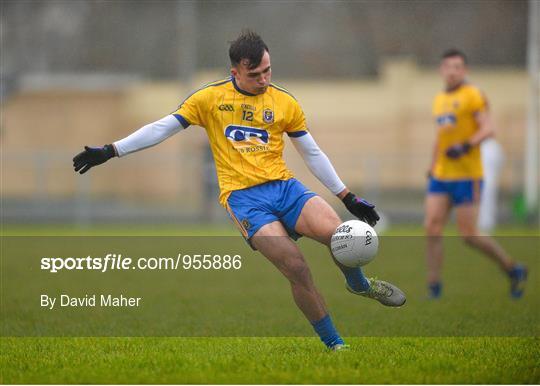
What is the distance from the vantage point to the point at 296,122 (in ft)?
21.6

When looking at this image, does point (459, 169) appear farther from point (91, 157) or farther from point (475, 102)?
point (91, 157)

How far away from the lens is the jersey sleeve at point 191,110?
6.51 m

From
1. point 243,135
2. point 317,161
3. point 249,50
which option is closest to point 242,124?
point 243,135

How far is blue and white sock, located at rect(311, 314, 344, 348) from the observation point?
6.41 meters

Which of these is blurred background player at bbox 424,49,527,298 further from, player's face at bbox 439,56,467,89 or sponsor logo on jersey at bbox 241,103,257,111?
sponsor logo on jersey at bbox 241,103,257,111

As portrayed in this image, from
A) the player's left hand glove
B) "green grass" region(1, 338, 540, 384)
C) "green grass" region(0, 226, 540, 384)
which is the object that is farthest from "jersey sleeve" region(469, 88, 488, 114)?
"green grass" region(1, 338, 540, 384)

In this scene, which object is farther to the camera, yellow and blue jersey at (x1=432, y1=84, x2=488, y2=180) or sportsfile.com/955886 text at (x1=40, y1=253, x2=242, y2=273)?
sportsfile.com/955886 text at (x1=40, y1=253, x2=242, y2=273)

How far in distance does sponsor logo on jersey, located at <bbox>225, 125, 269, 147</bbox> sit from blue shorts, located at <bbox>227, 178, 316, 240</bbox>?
28 centimetres

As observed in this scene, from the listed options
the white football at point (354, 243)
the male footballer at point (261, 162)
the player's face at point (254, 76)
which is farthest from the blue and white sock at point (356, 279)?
the player's face at point (254, 76)

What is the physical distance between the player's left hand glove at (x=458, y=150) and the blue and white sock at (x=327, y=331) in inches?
160

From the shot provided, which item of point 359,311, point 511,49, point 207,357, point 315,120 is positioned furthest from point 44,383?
point 511,49

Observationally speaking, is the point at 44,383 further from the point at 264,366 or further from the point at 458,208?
the point at 458,208

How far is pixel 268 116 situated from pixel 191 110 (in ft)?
1.63

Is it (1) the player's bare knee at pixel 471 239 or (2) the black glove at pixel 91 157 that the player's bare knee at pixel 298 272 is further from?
(1) the player's bare knee at pixel 471 239
